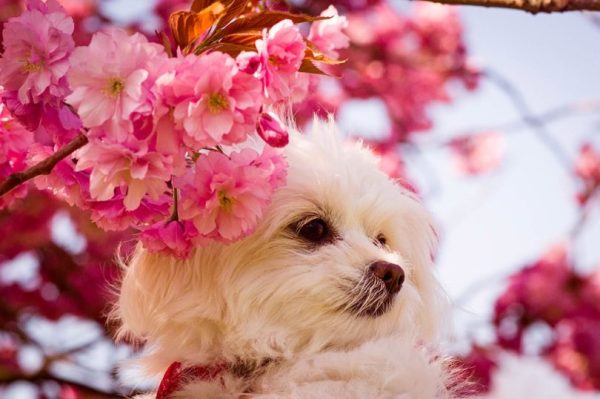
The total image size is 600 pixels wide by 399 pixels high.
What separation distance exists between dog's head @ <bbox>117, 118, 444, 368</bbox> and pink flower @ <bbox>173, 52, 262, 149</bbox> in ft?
1.82

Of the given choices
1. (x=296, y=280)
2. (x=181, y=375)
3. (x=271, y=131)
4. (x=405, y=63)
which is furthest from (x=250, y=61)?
(x=405, y=63)

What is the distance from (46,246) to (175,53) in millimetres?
3774

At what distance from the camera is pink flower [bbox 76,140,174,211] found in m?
1.36

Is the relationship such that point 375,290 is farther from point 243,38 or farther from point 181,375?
point 243,38

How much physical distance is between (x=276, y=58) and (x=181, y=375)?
87 centimetres

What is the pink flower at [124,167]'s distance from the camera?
1.36 metres

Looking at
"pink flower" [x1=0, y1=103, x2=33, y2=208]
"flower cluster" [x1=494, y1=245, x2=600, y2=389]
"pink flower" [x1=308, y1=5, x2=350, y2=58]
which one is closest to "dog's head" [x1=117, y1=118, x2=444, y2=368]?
"pink flower" [x1=308, y1=5, x2=350, y2=58]

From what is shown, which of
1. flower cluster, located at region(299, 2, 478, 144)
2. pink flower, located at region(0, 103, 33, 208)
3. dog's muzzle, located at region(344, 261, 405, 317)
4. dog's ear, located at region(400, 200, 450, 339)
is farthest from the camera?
flower cluster, located at region(299, 2, 478, 144)

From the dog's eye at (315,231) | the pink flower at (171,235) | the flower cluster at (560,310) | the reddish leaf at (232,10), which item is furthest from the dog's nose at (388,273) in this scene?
the flower cluster at (560,310)

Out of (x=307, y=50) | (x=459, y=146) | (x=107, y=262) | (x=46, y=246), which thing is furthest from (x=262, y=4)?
(x=459, y=146)

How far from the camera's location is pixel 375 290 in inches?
72.7

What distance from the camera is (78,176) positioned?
1.61 m

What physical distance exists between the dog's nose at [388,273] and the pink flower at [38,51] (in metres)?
0.81

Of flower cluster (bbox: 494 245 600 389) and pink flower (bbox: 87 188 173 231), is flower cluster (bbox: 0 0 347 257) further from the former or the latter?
flower cluster (bbox: 494 245 600 389)
